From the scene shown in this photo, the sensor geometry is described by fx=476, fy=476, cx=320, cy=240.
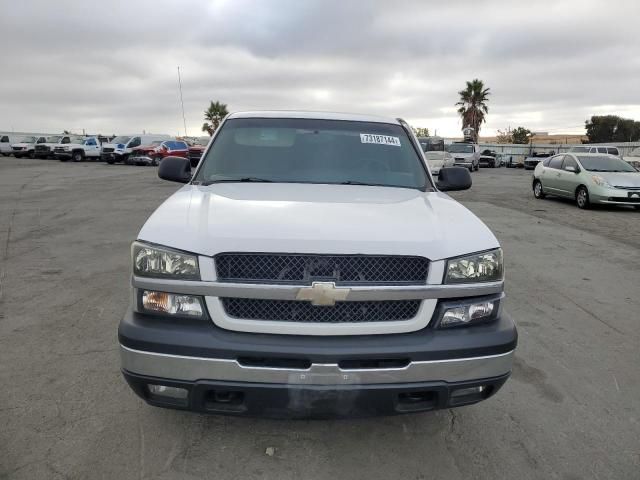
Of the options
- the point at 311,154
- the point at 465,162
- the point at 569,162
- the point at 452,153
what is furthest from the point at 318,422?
the point at 452,153

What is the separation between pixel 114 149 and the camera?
3091 centimetres

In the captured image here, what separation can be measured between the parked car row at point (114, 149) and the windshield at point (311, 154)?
25.2 metres

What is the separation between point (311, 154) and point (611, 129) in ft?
268

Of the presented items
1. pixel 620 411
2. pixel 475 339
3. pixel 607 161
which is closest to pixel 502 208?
pixel 607 161

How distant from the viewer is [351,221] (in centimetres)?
240

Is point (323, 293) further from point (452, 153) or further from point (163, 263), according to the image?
point (452, 153)

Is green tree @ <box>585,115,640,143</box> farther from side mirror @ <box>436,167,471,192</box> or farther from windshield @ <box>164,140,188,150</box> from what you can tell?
side mirror @ <box>436,167,471,192</box>

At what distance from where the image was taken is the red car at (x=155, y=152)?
2981cm

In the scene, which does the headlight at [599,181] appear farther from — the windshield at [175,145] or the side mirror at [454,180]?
the windshield at [175,145]

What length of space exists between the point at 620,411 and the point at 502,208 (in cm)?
1022

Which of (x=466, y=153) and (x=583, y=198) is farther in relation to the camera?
(x=466, y=153)

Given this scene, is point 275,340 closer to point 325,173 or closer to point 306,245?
point 306,245

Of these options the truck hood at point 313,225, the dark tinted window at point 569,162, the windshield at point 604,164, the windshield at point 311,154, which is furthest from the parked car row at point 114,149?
the truck hood at point 313,225

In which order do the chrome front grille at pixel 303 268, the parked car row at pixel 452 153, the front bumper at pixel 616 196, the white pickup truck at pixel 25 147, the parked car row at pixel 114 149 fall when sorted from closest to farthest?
the chrome front grille at pixel 303 268 < the front bumper at pixel 616 196 < the parked car row at pixel 452 153 < the parked car row at pixel 114 149 < the white pickup truck at pixel 25 147
